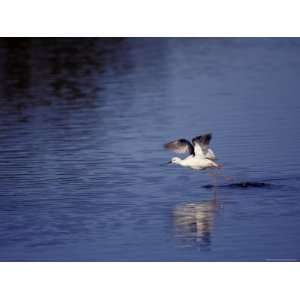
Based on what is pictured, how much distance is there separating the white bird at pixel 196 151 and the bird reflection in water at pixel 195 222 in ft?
1.74

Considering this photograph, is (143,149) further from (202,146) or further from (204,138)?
(204,138)

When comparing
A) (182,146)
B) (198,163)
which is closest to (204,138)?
(182,146)

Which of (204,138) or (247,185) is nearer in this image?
(204,138)

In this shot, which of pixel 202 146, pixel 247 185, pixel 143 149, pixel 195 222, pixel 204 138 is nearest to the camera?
pixel 195 222

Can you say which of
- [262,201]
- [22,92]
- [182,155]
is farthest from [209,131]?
[22,92]

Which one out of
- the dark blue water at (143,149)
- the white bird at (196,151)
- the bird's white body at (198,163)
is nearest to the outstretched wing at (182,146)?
the white bird at (196,151)

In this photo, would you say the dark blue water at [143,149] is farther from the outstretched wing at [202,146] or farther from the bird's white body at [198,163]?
the outstretched wing at [202,146]

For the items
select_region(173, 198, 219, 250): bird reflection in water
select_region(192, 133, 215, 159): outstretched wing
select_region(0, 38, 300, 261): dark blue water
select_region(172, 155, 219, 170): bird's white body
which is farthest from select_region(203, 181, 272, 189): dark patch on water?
select_region(173, 198, 219, 250): bird reflection in water

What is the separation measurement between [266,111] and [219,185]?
2.45 meters

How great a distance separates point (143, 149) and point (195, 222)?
2.53m

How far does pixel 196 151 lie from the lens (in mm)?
11477

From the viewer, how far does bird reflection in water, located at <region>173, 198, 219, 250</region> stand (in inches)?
400

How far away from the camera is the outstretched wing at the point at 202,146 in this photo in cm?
1129
